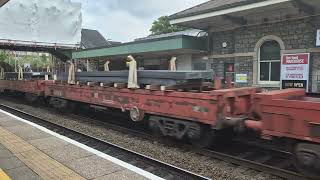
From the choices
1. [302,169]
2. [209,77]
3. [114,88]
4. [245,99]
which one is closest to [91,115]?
[114,88]

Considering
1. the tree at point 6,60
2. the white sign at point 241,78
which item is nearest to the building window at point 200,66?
the white sign at point 241,78

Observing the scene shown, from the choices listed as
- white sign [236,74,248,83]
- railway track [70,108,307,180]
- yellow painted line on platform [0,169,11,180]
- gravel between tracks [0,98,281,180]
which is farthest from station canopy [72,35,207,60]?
yellow painted line on platform [0,169,11,180]

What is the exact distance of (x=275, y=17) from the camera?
53.7 feet

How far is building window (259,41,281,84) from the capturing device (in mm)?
16719

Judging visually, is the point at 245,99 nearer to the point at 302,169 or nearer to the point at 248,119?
the point at 248,119

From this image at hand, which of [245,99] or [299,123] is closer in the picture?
[299,123]

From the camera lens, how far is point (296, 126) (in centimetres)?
586

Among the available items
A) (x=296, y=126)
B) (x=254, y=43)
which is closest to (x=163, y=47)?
(x=254, y=43)

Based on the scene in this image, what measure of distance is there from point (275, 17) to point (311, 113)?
38.4ft

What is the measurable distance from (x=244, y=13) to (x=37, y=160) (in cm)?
1243

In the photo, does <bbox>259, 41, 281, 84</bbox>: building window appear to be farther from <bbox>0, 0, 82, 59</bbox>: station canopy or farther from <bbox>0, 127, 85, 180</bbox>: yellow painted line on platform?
<bbox>0, 0, 82, 59</bbox>: station canopy

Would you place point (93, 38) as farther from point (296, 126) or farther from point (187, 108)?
point (296, 126)

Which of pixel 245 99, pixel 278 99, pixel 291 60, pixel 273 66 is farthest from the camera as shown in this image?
pixel 273 66

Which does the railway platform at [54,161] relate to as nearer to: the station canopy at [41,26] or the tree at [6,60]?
the station canopy at [41,26]
